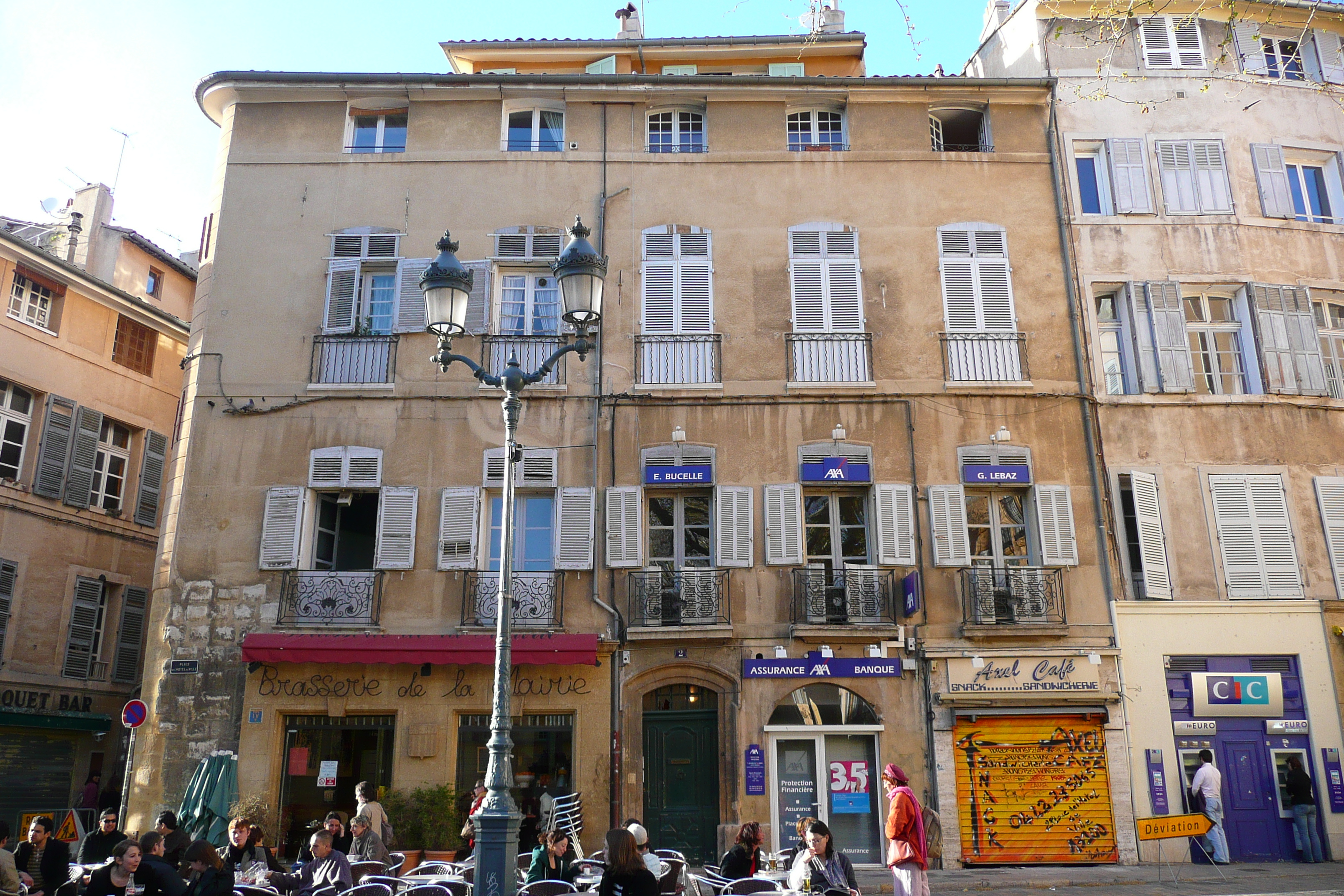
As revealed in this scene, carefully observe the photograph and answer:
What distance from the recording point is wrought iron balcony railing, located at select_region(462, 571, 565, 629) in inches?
564

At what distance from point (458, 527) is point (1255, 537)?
11040mm

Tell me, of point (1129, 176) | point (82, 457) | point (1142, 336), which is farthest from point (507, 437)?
point (82, 457)

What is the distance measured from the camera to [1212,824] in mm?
12898

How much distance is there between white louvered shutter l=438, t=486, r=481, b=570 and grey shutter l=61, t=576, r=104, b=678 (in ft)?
29.5

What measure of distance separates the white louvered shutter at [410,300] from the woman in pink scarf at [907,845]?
31.9 ft

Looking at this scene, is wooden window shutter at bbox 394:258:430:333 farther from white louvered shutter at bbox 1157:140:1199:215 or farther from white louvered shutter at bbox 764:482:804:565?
white louvered shutter at bbox 1157:140:1199:215

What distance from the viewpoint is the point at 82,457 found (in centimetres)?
1981

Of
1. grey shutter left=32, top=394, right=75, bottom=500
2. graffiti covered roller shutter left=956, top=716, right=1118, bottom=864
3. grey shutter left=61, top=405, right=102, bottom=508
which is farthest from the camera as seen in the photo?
grey shutter left=61, top=405, right=102, bottom=508

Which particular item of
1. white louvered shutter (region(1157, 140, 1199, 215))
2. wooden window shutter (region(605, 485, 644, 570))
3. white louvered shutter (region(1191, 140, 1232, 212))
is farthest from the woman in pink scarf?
white louvered shutter (region(1191, 140, 1232, 212))

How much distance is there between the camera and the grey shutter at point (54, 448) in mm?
19000

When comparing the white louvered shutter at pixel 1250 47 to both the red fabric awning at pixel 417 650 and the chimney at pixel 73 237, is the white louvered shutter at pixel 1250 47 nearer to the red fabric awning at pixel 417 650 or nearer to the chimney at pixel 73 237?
the red fabric awning at pixel 417 650

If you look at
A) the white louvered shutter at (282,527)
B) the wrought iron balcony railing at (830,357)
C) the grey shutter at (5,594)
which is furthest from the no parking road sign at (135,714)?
the wrought iron balcony railing at (830,357)

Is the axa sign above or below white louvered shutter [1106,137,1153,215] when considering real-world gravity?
below

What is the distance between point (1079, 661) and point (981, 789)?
6.98 ft
